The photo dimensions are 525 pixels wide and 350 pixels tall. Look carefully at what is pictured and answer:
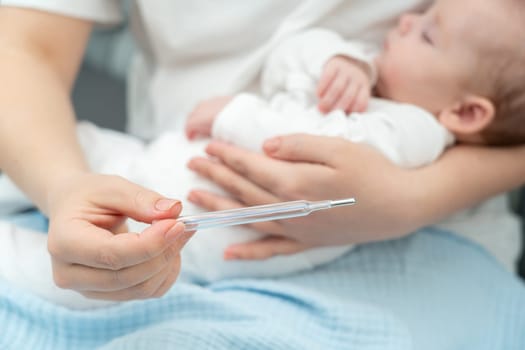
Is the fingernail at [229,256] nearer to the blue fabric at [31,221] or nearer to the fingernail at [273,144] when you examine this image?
the fingernail at [273,144]

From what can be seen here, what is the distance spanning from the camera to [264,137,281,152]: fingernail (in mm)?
763

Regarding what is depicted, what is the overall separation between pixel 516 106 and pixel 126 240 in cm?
58

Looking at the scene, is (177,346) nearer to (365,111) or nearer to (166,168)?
(166,168)

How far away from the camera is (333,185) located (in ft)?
2.48

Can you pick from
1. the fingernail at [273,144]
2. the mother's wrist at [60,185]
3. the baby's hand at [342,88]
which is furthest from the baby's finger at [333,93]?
the mother's wrist at [60,185]

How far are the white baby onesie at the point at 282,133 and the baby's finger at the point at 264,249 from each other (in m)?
0.02

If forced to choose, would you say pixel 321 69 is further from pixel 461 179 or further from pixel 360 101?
pixel 461 179

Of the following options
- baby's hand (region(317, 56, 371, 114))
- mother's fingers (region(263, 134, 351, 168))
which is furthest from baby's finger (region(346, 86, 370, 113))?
mother's fingers (region(263, 134, 351, 168))

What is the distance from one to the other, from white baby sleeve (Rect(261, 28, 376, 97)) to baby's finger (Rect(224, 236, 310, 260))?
0.73 feet

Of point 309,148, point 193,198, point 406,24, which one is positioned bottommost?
point 193,198

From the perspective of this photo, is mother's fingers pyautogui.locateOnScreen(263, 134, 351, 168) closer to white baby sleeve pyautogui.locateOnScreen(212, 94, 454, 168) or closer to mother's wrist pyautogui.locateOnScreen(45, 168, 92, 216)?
white baby sleeve pyautogui.locateOnScreen(212, 94, 454, 168)

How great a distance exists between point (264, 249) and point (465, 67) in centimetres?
37

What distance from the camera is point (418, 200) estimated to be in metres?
0.81

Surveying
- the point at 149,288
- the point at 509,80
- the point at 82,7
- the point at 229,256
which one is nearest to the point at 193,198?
the point at 229,256
